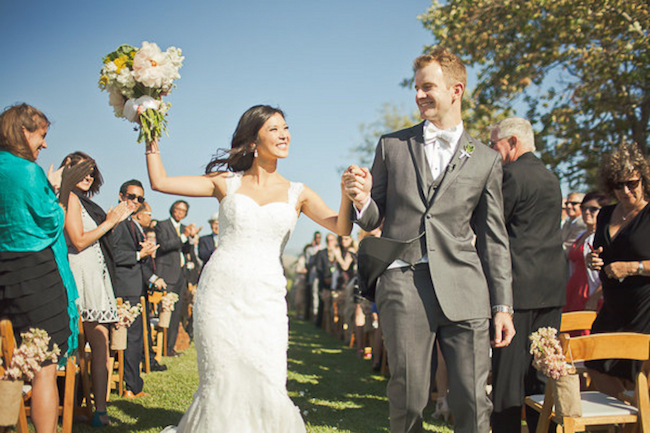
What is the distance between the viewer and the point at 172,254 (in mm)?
10547

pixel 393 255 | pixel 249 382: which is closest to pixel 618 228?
A: pixel 393 255

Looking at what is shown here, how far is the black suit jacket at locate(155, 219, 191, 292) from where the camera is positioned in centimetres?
1034

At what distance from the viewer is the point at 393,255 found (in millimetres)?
3281

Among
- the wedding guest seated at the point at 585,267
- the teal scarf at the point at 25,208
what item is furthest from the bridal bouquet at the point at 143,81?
the wedding guest seated at the point at 585,267

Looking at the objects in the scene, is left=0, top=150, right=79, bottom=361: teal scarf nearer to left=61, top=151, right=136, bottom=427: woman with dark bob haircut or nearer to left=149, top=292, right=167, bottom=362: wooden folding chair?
left=61, top=151, right=136, bottom=427: woman with dark bob haircut

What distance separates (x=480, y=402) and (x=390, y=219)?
1.12 metres

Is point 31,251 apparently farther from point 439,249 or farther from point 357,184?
point 439,249

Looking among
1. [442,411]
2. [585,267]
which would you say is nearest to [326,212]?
[442,411]

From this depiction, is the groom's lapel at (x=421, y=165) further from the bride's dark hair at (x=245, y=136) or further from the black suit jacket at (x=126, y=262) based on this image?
the black suit jacket at (x=126, y=262)

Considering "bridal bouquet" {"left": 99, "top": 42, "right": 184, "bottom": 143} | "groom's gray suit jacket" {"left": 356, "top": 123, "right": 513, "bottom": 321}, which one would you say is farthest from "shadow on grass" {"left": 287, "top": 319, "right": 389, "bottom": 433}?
"bridal bouquet" {"left": 99, "top": 42, "right": 184, "bottom": 143}

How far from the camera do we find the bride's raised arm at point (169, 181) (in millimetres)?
3758

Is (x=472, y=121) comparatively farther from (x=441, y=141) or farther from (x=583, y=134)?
(x=441, y=141)

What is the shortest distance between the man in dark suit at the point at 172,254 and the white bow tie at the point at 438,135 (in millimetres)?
7476

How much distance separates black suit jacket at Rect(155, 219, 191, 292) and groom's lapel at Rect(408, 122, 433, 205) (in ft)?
25.0
